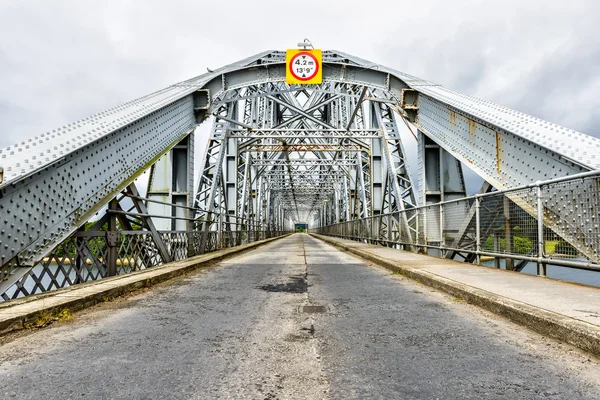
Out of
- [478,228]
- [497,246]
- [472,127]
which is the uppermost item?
[472,127]

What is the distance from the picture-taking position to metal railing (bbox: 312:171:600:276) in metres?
5.09

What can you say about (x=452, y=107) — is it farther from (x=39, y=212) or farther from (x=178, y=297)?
(x=39, y=212)

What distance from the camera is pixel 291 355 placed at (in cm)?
286

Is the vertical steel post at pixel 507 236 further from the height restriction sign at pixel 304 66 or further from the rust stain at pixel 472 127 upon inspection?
the height restriction sign at pixel 304 66

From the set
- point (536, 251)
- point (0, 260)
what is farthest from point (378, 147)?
point (0, 260)

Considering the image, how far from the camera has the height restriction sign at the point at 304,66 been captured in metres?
13.2

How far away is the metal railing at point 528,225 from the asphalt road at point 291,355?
6.63 ft

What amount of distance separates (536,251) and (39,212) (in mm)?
7157

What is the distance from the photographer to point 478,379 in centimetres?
241

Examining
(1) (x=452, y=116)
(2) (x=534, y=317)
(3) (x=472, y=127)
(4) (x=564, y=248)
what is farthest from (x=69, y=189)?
(1) (x=452, y=116)

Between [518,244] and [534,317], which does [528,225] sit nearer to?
[518,244]

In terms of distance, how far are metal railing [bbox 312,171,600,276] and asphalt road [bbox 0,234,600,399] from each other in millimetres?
2020

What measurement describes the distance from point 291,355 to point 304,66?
39.3 ft

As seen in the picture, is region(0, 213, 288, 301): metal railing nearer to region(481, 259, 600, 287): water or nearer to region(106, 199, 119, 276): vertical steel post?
region(106, 199, 119, 276): vertical steel post
